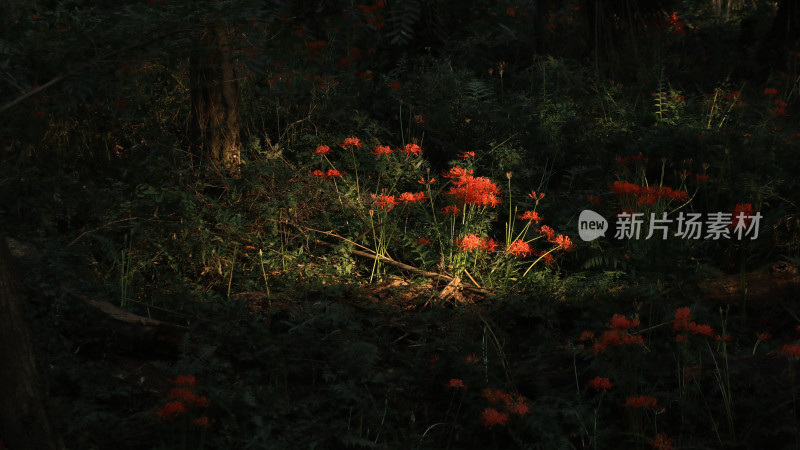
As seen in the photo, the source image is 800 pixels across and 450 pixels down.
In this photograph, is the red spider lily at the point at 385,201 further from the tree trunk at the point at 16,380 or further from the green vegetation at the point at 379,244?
the tree trunk at the point at 16,380

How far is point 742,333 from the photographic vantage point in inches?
162

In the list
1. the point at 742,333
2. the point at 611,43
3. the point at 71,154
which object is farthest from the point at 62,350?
the point at 611,43

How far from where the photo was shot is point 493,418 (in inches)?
116

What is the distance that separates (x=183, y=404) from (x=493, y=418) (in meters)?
1.22

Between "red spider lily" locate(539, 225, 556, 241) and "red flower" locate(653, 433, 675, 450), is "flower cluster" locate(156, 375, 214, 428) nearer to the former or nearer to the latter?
"red flower" locate(653, 433, 675, 450)

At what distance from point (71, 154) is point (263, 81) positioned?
1849 millimetres

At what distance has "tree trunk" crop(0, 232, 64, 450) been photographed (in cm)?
250

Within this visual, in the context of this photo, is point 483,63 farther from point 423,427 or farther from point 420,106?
point 423,427

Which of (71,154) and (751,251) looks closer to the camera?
(751,251)

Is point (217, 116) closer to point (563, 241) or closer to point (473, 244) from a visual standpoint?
point (473, 244)

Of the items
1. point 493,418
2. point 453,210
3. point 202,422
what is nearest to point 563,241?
point 453,210

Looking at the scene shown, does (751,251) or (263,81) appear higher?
(263,81)

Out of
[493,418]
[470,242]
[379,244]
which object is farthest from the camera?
[379,244]

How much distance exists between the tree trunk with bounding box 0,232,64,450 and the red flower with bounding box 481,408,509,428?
1633mm
